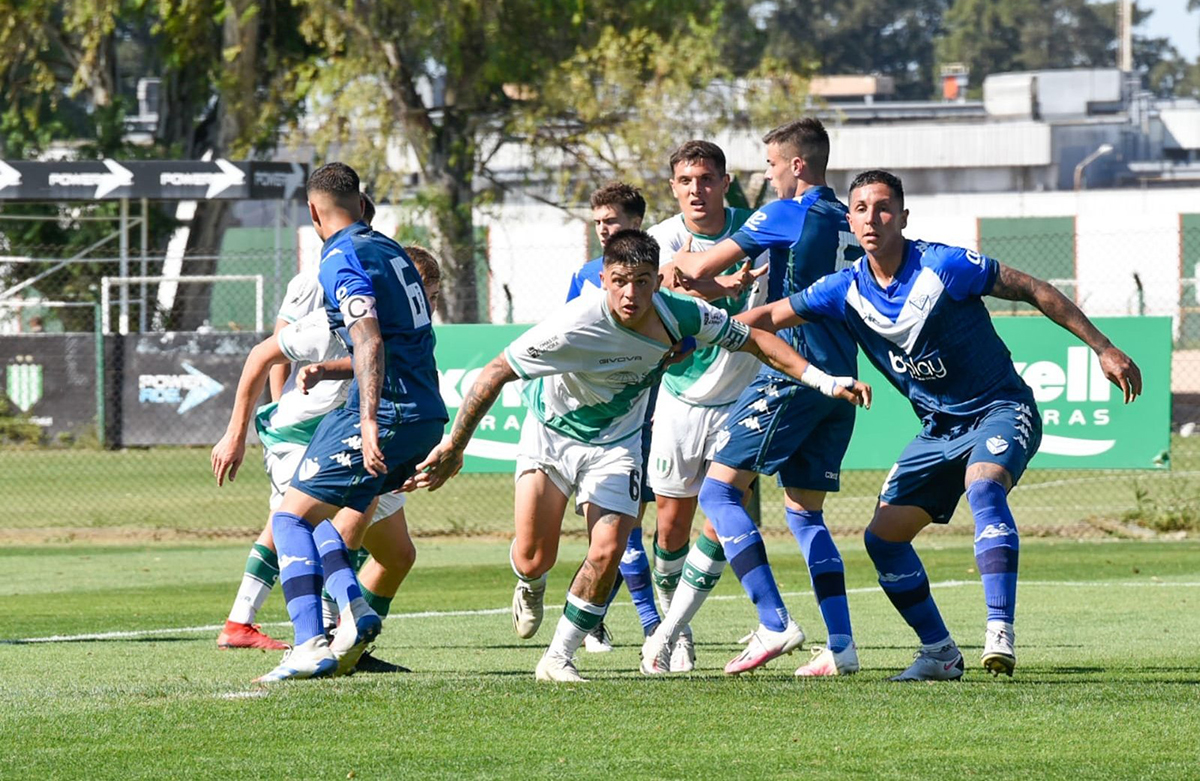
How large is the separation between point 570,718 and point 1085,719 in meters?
1.73

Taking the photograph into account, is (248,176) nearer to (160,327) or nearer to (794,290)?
(160,327)

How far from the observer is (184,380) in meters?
19.7

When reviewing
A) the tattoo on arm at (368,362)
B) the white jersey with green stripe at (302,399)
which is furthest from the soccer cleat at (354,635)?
the white jersey with green stripe at (302,399)

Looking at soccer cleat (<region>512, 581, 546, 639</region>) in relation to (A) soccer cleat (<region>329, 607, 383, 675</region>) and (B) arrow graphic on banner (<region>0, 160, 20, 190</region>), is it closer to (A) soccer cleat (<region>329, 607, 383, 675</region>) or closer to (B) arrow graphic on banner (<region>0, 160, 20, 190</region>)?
(A) soccer cleat (<region>329, 607, 383, 675</region>)

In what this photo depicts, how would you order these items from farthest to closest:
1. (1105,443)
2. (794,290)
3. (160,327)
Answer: (160,327)
(1105,443)
(794,290)

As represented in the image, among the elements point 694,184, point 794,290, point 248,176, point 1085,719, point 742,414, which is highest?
point 248,176

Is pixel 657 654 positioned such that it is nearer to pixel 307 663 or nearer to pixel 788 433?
pixel 788 433

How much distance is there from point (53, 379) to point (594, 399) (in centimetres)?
1583

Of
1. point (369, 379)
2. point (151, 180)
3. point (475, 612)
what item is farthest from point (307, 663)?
point (151, 180)

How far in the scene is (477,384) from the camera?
269 inches

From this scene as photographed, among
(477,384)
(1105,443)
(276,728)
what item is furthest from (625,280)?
(1105,443)

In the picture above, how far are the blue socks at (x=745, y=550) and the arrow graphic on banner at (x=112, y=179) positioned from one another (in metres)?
20.5

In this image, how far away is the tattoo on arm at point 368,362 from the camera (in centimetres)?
666

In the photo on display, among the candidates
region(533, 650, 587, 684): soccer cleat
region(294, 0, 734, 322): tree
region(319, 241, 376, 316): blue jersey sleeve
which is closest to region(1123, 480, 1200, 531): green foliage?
region(533, 650, 587, 684): soccer cleat
